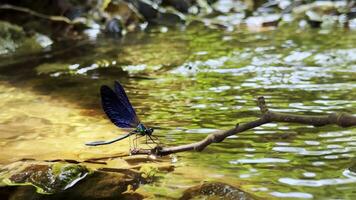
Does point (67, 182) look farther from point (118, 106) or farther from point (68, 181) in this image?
point (118, 106)

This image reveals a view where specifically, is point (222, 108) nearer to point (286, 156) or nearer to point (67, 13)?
point (286, 156)

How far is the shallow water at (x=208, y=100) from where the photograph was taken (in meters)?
2.57

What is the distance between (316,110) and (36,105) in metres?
1.78

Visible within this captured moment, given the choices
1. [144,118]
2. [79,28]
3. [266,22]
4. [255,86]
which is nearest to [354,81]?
[255,86]

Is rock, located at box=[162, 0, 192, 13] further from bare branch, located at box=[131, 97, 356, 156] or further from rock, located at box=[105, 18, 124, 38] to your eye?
bare branch, located at box=[131, 97, 356, 156]

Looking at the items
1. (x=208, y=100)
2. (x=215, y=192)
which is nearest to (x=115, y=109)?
(x=215, y=192)

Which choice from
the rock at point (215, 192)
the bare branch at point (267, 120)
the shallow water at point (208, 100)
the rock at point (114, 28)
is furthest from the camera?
the rock at point (114, 28)

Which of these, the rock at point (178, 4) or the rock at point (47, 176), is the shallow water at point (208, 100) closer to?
the rock at point (47, 176)

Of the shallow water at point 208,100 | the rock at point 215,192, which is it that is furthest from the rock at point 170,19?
the rock at point 215,192

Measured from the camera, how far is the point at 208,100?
3.95m

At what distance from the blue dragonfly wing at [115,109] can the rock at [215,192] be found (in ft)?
1.14

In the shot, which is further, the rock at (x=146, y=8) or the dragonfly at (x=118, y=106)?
the rock at (x=146, y=8)

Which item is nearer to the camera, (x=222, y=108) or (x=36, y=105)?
(x=222, y=108)

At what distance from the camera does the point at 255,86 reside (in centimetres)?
429
